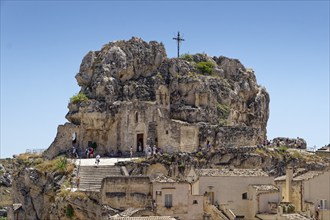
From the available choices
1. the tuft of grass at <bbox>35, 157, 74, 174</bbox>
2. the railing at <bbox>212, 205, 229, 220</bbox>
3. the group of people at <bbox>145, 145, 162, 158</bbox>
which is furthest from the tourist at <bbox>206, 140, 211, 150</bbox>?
the tuft of grass at <bbox>35, 157, 74, 174</bbox>

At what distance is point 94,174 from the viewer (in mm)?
60781

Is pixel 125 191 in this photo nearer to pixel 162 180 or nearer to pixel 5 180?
pixel 162 180

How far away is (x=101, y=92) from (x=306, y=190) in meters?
26.2

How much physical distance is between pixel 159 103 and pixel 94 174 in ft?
49.2

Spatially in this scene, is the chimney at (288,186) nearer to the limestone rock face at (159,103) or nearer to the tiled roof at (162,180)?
the limestone rock face at (159,103)

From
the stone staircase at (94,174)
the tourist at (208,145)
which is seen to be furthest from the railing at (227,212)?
the tourist at (208,145)

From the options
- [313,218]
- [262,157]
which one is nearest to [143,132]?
[262,157]

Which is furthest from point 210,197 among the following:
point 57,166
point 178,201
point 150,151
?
point 57,166

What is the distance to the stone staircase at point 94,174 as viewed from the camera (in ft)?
194

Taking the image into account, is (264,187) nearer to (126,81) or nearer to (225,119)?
(225,119)

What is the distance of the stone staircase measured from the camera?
59.0 meters

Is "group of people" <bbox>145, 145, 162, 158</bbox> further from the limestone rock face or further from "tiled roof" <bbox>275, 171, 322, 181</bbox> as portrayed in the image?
"tiled roof" <bbox>275, 171, 322, 181</bbox>

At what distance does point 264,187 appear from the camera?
181 feet

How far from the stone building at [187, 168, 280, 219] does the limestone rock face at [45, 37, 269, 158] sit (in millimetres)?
12397
